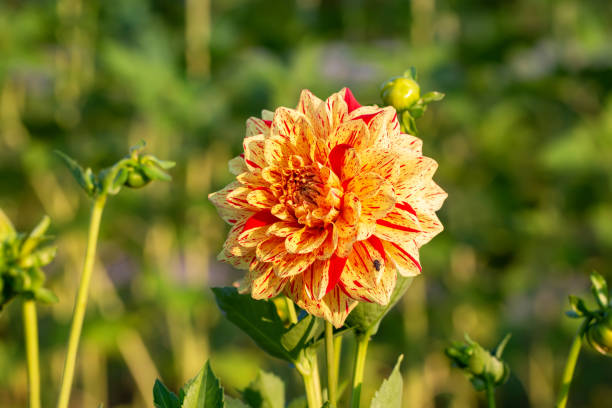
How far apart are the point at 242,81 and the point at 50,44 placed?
36.2 inches

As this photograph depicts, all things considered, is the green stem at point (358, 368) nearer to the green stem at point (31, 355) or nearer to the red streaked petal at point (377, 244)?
the red streaked petal at point (377, 244)

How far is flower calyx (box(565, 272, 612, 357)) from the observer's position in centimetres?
34

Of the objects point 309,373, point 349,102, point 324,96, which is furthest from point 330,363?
point 324,96

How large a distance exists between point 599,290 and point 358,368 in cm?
14

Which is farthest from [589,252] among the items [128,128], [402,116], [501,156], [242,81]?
[402,116]

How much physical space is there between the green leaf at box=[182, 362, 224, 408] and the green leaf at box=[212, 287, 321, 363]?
0.11ft

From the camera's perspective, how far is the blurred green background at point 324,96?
1.79 metres

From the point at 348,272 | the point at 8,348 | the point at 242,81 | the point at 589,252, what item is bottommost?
the point at 8,348

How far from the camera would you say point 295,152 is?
0.34m

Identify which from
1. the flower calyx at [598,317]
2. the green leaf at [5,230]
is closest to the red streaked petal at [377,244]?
the flower calyx at [598,317]

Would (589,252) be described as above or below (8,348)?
above

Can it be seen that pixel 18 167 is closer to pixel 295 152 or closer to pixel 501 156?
pixel 501 156

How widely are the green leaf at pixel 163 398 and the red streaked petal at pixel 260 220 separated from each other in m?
0.09

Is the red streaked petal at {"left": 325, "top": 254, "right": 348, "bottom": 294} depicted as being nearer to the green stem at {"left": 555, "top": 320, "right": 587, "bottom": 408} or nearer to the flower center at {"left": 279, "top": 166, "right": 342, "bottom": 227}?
the flower center at {"left": 279, "top": 166, "right": 342, "bottom": 227}
